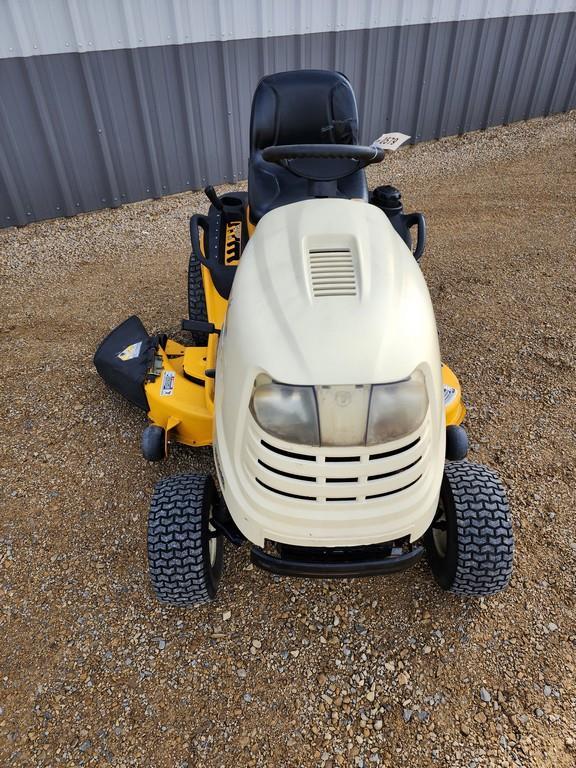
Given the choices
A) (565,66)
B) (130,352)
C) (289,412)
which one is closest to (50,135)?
(130,352)

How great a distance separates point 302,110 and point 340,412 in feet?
6.82

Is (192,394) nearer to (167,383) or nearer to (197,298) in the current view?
(167,383)

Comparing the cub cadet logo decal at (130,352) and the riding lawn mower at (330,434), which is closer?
the riding lawn mower at (330,434)

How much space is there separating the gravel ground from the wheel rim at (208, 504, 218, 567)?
0.16m

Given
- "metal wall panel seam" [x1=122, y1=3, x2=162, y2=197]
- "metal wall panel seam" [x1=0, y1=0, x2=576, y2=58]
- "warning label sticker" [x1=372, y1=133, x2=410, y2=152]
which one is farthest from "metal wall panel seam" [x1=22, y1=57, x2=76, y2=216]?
"warning label sticker" [x1=372, y1=133, x2=410, y2=152]

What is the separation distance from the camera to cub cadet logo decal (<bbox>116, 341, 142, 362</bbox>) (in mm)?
2773

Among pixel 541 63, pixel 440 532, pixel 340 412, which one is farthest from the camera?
pixel 541 63

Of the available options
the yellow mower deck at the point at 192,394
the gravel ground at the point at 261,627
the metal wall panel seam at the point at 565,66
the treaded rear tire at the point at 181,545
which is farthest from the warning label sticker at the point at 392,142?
the metal wall panel seam at the point at 565,66

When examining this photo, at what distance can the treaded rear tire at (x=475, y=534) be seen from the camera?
188cm

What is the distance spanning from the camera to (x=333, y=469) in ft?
4.89

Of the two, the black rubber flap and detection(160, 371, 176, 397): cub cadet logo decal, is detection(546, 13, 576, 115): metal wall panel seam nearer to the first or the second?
the black rubber flap

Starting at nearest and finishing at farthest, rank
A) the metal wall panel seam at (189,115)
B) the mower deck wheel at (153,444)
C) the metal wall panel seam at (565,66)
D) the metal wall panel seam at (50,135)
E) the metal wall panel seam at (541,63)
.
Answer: the mower deck wheel at (153,444), the metal wall panel seam at (50,135), the metal wall panel seam at (189,115), the metal wall panel seam at (541,63), the metal wall panel seam at (565,66)

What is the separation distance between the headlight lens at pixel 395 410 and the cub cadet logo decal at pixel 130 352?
5.41ft

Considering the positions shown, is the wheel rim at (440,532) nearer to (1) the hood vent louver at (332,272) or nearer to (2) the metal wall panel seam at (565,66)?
(1) the hood vent louver at (332,272)
